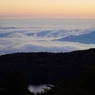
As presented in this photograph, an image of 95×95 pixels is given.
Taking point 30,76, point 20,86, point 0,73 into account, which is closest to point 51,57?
point 30,76

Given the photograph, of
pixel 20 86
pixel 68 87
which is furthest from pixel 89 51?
pixel 68 87

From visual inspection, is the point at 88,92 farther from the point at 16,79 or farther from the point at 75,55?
the point at 75,55

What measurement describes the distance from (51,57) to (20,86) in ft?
186

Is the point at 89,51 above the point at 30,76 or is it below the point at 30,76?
above

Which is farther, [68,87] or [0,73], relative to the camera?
[0,73]

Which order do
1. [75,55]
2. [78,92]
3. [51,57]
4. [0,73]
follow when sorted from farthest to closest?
[51,57], [75,55], [0,73], [78,92]

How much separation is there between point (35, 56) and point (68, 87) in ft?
220

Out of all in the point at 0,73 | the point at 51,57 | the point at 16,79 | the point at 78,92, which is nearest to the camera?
the point at 78,92

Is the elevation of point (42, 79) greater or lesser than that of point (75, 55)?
lesser

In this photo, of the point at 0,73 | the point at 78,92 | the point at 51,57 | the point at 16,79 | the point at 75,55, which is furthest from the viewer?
the point at 51,57

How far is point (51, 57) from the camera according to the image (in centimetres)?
8331

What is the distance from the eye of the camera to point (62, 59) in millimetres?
77500

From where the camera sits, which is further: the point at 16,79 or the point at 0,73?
the point at 0,73

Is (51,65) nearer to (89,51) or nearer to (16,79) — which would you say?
(89,51)
